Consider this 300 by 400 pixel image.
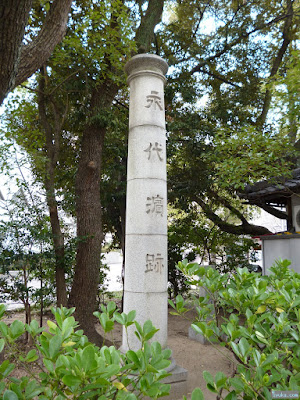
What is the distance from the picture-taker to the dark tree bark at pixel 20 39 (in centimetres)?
242

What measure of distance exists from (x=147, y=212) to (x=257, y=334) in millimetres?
2531

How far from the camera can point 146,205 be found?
155 inches

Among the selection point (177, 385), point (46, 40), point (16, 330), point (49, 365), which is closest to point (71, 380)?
point (49, 365)

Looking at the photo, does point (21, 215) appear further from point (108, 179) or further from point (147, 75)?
point (147, 75)

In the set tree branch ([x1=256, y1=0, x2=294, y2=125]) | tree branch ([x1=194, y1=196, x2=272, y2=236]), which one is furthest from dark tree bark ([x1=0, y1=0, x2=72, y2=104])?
tree branch ([x1=194, y1=196, x2=272, y2=236])

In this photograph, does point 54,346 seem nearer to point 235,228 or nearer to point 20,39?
point 20,39

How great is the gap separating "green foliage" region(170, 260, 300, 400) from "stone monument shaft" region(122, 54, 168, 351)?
147 cm

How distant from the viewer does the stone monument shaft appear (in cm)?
379

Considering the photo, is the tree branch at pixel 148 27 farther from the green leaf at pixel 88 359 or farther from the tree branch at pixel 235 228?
the green leaf at pixel 88 359

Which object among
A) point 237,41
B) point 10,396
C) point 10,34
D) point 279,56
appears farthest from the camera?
point 279,56

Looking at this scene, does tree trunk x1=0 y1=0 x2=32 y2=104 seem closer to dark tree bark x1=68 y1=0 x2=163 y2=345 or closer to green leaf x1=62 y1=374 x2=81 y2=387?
green leaf x1=62 y1=374 x2=81 y2=387

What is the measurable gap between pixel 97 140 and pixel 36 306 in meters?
4.31

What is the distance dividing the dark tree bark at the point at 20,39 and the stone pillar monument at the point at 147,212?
4.01 feet

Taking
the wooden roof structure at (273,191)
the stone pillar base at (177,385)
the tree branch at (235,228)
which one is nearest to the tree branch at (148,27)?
the wooden roof structure at (273,191)
